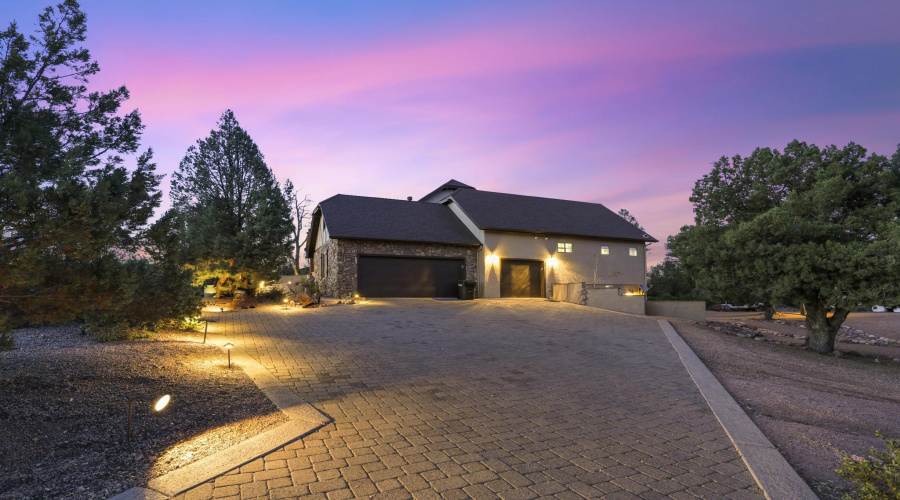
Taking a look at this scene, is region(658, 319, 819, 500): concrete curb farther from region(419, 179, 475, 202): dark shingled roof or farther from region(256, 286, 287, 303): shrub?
region(419, 179, 475, 202): dark shingled roof

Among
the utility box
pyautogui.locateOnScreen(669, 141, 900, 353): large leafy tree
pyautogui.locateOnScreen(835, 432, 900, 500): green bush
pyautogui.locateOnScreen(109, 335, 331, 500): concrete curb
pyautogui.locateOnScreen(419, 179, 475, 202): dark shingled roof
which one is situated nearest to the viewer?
pyautogui.locateOnScreen(835, 432, 900, 500): green bush

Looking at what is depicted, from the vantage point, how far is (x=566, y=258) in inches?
904

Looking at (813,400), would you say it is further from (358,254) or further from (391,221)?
(391,221)

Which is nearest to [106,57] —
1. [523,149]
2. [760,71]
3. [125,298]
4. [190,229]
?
[125,298]

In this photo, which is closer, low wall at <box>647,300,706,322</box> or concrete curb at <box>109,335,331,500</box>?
concrete curb at <box>109,335,331,500</box>

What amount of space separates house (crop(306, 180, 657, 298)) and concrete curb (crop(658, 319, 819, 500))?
15.3 metres

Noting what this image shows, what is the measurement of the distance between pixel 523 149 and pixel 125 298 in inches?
867

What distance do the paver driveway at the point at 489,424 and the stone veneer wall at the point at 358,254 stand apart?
33.4 feet

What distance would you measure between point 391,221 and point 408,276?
3.26 meters

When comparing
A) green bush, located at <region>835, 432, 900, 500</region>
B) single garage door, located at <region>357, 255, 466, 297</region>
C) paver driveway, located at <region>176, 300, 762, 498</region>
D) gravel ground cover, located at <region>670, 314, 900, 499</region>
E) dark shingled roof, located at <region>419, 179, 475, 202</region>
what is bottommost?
gravel ground cover, located at <region>670, 314, 900, 499</region>

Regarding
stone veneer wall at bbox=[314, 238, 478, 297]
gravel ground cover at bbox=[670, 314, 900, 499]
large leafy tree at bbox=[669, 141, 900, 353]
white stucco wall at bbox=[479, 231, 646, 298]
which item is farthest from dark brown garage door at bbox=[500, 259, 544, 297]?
gravel ground cover at bbox=[670, 314, 900, 499]

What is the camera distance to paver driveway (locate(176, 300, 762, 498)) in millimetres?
2729

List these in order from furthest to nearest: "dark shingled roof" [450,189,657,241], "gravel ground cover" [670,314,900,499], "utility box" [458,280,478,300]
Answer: "dark shingled roof" [450,189,657,241], "utility box" [458,280,478,300], "gravel ground cover" [670,314,900,499]

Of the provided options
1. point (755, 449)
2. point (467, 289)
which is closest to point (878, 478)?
point (755, 449)
